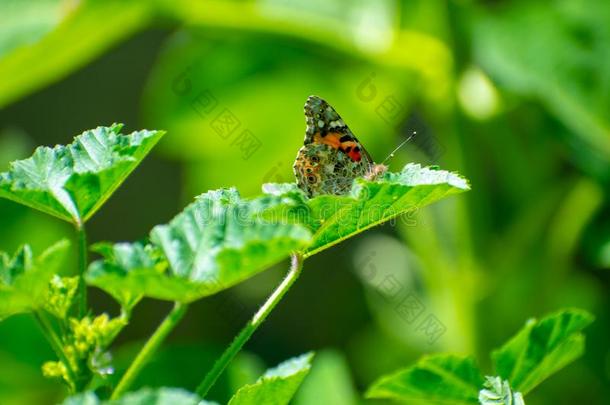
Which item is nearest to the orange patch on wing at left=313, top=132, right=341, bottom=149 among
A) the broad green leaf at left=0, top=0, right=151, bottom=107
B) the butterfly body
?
the butterfly body

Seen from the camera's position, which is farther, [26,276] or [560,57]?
[560,57]

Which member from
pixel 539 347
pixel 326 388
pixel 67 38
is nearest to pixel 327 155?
pixel 326 388

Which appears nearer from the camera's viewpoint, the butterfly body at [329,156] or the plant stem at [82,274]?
the plant stem at [82,274]

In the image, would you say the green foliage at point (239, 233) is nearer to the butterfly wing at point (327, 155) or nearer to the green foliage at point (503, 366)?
the green foliage at point (503, 366)

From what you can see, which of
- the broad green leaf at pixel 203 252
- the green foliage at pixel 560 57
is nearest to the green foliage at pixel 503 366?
the broad green leaf at pixel 203 252

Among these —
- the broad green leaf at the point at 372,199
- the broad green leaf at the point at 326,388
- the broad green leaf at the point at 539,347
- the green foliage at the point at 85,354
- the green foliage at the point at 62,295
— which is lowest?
the broad green leaf at the point at 539,347

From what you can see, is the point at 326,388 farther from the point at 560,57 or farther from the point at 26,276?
the point at 560,57
